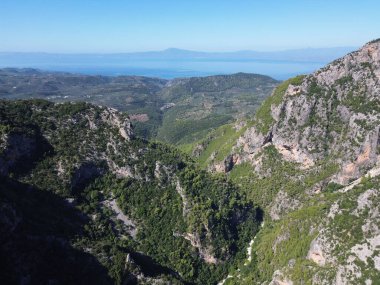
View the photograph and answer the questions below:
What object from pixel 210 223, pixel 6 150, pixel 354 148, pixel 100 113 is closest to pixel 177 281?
pixel 210 223

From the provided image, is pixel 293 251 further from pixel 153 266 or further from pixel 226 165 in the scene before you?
pixel 226 165

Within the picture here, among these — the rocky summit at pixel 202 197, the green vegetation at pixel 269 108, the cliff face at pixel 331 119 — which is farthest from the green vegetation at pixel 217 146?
the rocky summit at pixel 202 197

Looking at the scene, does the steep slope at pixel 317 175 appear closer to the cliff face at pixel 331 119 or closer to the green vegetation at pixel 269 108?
the cliff face at pixel 331 119

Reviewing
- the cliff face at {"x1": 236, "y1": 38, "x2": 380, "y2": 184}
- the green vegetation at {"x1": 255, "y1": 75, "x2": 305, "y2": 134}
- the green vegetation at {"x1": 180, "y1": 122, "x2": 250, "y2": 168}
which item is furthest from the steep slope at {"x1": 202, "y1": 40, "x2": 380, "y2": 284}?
the green vegetation at {"x1": 180, "y1": 122, "x2": 250, "y2": 168}

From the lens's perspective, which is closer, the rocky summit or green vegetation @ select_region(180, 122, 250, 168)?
the rocky summit

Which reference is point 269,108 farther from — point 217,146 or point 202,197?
point 202,197

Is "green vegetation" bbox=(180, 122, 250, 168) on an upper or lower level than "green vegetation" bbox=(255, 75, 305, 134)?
lower

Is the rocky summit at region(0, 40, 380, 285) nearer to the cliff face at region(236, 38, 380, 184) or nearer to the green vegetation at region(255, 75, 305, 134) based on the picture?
the cliff face at region(236, 38, 380, 184)
